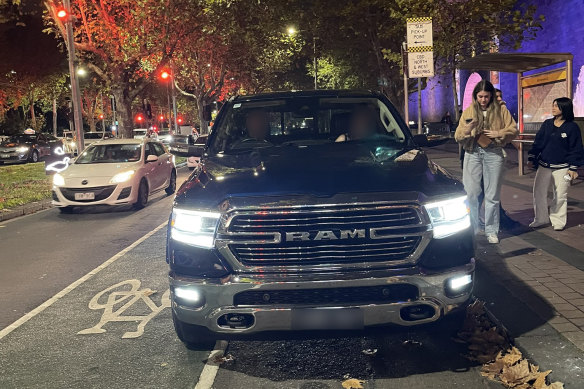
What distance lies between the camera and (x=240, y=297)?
3.52 m

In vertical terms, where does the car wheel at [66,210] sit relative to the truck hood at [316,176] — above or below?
below

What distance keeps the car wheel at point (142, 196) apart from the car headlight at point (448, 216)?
31.9ft

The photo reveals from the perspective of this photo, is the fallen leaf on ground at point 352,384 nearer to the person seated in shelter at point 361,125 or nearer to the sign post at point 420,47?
the person seated in shelter at point 361,125

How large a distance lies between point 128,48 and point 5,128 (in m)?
34.2

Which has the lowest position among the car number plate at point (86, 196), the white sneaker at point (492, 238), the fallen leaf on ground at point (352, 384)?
the fallen leaf on ground at point (352, 384)

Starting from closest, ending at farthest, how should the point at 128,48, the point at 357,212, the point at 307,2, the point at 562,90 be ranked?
1. the point at 357,212
2. the point at 562,90
3. the point at 128,48
4. the point at 307,2

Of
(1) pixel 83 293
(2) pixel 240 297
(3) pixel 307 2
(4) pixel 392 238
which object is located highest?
(3) pixel 307 2

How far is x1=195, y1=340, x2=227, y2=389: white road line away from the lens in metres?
3.79

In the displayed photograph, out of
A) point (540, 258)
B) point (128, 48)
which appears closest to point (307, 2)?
point (128, 48)

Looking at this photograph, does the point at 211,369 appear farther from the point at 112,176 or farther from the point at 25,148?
the point at 25,148

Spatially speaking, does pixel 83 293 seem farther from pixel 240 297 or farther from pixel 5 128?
pixel 5 128

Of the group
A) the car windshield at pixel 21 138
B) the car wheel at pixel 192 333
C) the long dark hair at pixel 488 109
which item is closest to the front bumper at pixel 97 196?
the long dark hair at pixel 488 109

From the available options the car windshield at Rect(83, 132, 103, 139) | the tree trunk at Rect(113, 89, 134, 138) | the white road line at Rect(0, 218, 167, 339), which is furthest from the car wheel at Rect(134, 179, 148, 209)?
the car windshield at Rect(83, 132, 103, 139)

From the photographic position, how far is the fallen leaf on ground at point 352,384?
369cm
